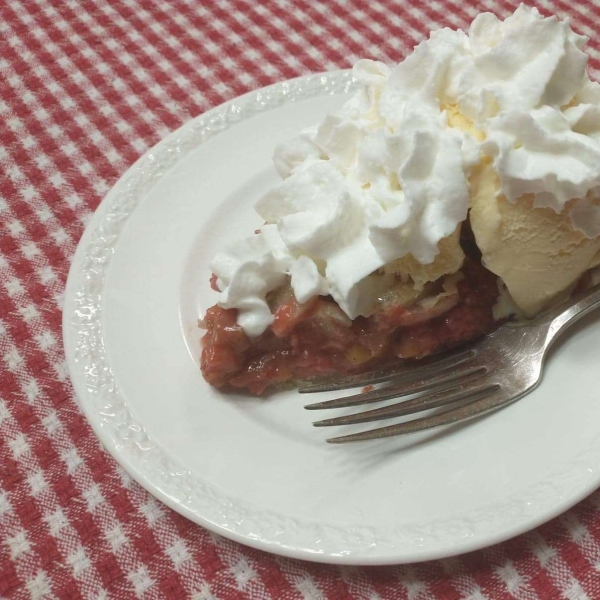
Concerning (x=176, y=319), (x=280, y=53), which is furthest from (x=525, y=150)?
(x=280, y=53)

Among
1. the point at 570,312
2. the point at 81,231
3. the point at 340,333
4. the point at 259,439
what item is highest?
the point at 570,312

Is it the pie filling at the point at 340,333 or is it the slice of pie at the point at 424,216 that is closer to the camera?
the slice of pie at the point at 424,216

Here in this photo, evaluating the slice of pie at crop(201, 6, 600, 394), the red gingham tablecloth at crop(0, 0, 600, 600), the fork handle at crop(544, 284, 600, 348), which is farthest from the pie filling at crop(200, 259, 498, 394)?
the red gingham tablecloth at crop(0, 0, 600, 600)

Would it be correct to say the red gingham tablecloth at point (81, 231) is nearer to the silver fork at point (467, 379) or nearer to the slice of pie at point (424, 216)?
the silver fork at point (467, 379)

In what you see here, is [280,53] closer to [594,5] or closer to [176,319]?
[594,5]

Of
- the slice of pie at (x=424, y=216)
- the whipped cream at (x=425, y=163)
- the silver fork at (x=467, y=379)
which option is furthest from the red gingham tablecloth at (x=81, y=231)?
the whipped cream at (x=425, y=163)

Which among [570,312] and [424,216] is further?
[570,312]

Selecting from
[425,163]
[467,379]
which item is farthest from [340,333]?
[425,163]

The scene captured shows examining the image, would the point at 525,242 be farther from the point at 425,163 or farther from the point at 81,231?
the point at 81,231
